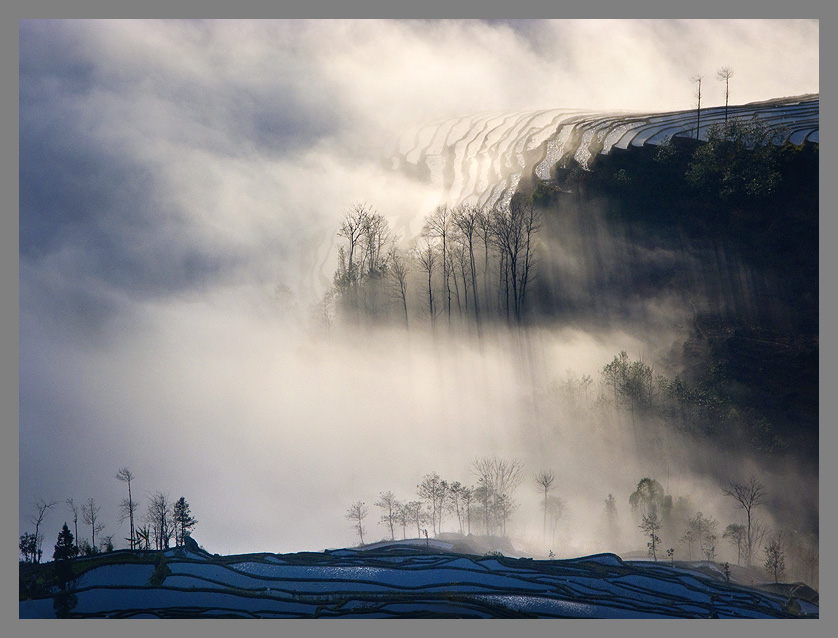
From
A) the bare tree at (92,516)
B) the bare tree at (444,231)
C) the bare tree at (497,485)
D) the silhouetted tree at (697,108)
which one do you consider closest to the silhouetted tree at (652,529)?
the bare tree at (497,485)

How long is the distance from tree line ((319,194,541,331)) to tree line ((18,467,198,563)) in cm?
255

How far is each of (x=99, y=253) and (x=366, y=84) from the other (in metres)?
3.47

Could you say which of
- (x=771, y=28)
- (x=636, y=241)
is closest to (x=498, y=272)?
(x=636, y=241)

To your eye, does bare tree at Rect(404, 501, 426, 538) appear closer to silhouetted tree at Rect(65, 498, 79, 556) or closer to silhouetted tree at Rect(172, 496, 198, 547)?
Answer: silhouetted tree at Rect(172, 496, 198, 547)

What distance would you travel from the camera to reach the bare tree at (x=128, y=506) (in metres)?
7.97

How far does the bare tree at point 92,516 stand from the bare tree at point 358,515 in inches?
102

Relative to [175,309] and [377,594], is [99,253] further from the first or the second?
[377,594]

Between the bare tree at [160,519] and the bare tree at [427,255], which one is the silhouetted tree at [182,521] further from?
the bare tree at [427,255]

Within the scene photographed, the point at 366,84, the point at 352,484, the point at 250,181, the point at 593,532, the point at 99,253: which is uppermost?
the point at 366,84

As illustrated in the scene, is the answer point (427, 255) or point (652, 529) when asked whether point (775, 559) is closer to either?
point (652, 529)

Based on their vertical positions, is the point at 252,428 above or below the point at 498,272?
below

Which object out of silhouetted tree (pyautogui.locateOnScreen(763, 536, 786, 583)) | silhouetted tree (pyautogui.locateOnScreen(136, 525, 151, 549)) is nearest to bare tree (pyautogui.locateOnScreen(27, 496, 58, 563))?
silhouetted tree (pyautogui.locateOnScreen(136, 525, 151, 549))

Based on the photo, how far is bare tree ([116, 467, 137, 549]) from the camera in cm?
797

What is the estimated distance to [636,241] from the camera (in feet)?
27.2
